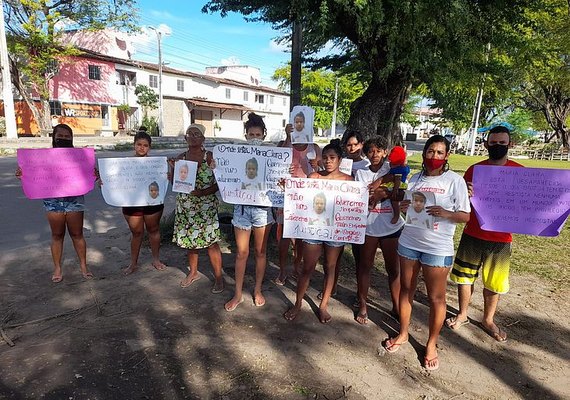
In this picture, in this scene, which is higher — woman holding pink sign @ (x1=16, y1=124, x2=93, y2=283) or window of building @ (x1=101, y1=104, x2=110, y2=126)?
window of building @ (x1=101, y1=104, x2=110, y2=126)

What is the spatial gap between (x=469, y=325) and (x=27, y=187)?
4.86 metres

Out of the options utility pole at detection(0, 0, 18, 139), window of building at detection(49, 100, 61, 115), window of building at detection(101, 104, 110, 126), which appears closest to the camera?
utility pole at detection(0, 0, 18, 139)

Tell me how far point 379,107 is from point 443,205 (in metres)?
3.68

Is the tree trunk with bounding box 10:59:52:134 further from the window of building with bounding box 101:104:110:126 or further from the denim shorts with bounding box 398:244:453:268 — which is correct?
the denim shorts with bounding box 398:244:453:268

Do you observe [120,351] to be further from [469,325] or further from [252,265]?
[469,325]

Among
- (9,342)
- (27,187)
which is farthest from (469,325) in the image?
(27,187)

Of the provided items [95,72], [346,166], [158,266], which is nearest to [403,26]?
[346,166]

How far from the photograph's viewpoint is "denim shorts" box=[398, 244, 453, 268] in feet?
9.91

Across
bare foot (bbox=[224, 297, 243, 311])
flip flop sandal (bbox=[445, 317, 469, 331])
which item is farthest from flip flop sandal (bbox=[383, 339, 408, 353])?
→ bare foot (bbox=[224, 297, 243, 311])

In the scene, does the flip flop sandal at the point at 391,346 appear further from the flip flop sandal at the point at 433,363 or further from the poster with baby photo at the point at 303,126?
the poster with baby photo at the point at 303,126

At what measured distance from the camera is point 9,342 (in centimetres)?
321

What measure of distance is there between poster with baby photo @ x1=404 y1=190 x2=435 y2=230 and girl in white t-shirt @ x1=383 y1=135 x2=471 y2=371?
0.10 ft

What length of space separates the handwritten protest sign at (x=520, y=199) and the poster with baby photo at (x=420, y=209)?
0.66 metres

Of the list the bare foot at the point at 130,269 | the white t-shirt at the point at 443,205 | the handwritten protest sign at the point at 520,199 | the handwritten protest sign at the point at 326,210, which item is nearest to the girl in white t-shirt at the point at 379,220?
the handwritten protest sign at the point at 326,210
